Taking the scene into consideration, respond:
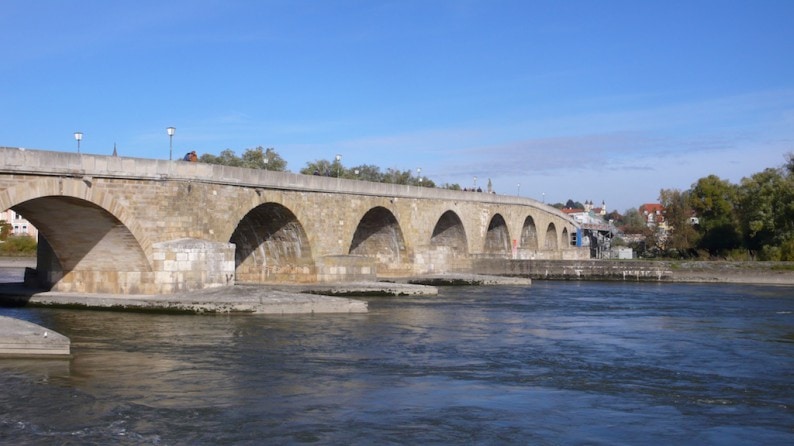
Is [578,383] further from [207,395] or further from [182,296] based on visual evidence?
[182,296]

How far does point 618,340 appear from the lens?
17469 mm

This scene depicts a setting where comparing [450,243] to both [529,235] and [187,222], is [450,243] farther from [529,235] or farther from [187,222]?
[187,222]

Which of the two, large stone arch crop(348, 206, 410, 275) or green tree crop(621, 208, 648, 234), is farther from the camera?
green tree crop(621, 208, 648, 234)

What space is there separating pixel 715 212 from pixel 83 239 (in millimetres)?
43860

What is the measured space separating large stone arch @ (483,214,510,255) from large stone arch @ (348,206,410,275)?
13983 millimetres

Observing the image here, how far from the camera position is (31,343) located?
13242 millimetres

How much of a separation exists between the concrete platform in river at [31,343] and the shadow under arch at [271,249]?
44.2 feet

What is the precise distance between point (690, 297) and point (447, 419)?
22.2 m

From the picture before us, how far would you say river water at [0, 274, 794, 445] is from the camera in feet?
31.2

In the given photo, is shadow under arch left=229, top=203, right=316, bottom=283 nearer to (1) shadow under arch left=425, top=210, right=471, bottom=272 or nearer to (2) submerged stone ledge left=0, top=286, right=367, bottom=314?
(2) submerged stone ledge left=0, top=286, right=367, bottom=314

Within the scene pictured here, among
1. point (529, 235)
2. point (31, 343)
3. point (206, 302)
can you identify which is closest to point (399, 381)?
point (31, 343)

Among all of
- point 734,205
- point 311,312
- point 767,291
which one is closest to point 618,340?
point 311,312

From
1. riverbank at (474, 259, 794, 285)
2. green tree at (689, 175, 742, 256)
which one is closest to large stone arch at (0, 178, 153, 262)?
riverbank at (474, 259, 794, 285)

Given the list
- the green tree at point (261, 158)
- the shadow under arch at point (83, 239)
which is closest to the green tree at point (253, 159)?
the green tree at point (261, 158)
